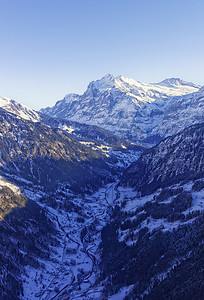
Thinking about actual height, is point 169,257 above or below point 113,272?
above

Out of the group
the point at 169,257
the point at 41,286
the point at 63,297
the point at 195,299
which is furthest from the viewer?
the point at 41,286

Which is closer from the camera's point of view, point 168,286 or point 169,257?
point 168,286

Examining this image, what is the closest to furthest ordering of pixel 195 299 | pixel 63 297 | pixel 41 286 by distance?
pixel 195 299
pixel 63 297
pixel 41 286

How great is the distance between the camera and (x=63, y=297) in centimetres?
14062

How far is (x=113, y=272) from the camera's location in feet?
484

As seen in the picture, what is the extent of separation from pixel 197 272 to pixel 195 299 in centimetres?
1410

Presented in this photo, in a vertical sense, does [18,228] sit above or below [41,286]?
above

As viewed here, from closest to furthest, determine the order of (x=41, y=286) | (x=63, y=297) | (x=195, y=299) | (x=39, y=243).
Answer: (x=195, y=299)
(x=63, y=297)
(x=41, y=286)
(x=39, y=243)

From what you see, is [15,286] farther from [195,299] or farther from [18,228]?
[195,299]

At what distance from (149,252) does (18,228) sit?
92.4m

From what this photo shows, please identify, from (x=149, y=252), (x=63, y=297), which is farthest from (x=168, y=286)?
(x=63, y=297)

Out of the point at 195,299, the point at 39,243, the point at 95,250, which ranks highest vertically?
the point at 195,299

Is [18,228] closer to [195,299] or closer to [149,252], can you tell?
[149,252]

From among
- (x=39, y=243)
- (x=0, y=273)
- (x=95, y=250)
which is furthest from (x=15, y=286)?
(x=95, y=250)
